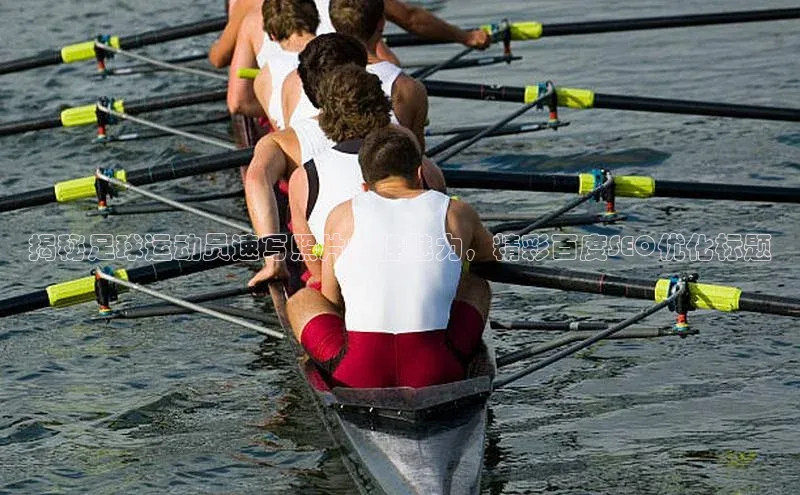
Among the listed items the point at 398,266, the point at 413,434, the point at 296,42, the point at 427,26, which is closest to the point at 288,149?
the point at 296,42

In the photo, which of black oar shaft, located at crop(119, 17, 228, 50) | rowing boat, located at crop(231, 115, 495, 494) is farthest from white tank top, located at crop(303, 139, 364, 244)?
black oar shaft, located at crop(119, 17, 228, 50)

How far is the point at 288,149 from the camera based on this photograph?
7.32 meters

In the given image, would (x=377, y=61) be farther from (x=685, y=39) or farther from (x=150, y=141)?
(x=685, y=39)

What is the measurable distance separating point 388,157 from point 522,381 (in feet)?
6.73

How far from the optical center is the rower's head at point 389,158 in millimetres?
5859

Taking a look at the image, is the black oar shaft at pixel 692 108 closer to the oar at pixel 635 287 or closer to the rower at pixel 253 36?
the rower at pixel 253 36

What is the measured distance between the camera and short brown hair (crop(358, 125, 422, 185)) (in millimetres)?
5859

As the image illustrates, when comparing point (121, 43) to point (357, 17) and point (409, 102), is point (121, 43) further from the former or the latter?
point (409, 102)

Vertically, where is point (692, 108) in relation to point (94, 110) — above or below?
below

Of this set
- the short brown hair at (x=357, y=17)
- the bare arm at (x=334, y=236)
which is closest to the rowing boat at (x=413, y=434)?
the bare arm at (x=334, y=236)

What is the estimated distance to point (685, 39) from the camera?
14.3 metres

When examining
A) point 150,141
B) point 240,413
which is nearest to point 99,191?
point 240,413

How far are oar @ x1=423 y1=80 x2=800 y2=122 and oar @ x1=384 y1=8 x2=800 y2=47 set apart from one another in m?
1.31

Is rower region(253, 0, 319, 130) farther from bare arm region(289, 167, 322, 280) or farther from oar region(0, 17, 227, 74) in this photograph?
oar region(0, 17, 227, 74)
